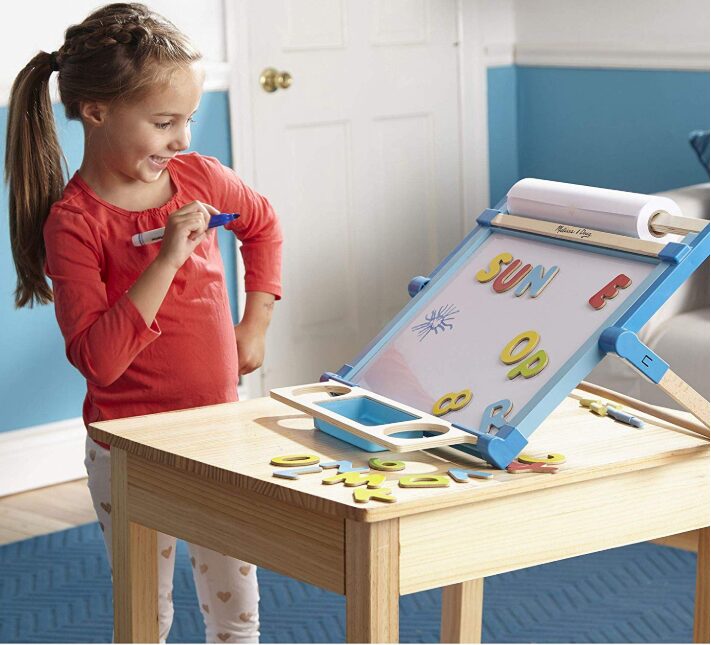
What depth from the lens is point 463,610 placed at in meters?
1.92

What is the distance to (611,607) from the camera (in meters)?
2.54

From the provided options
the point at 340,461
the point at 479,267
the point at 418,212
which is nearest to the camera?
the point at 340,461

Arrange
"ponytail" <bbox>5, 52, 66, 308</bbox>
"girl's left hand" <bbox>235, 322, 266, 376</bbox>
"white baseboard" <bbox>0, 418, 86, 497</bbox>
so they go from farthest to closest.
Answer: "white baseboard" <bbox>0, 418, 86, 497</bbox> < "girl's left hand" <bbox>235, 322, 266, 376</bbox> < "ponytail" <bbox>5, 52, 66, 308</bbox>

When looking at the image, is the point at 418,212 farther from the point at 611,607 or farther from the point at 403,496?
the point at 403,496

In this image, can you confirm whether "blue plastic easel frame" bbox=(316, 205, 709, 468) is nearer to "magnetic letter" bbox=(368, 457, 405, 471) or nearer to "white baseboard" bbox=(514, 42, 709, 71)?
"magnetic letter" bbox=(368, 457, 405, 471)

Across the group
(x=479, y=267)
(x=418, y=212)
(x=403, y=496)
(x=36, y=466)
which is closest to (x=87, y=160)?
(x=479, y=267)

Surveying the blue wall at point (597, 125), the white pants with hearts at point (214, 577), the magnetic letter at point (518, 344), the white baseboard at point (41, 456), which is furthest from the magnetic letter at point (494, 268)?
the blue wall at point (597, 125)

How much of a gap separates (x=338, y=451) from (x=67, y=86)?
648mm

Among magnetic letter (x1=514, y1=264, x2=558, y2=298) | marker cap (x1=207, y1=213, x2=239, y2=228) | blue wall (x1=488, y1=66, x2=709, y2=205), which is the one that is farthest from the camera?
blue wall (x1=488, y1=66, x2=709, y2=205)

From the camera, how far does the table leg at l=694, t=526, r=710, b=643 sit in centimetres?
159

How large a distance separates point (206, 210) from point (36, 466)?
1884mm

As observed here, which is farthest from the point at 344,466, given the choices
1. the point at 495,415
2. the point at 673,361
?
the point at 673,361

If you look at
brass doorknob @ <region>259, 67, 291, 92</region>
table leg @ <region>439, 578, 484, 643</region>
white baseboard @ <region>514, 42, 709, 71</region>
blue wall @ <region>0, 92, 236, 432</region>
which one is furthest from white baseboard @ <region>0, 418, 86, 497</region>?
white baseboard @ <region>514, 42, 709, 71</region>

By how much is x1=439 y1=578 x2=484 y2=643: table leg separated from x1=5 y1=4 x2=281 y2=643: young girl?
307 millimetres
